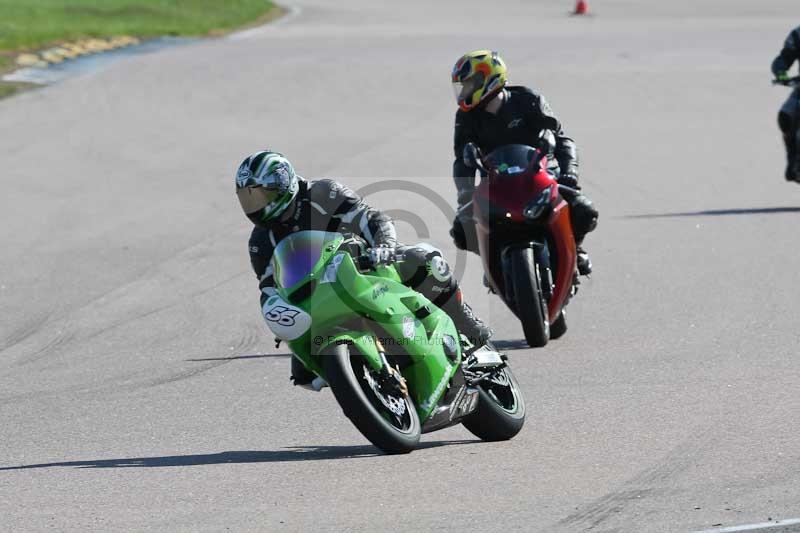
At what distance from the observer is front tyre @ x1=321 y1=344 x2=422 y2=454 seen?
6672 millimetres

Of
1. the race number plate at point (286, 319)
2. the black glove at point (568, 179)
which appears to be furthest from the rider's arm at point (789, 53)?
the race number plate at point (286, 319)

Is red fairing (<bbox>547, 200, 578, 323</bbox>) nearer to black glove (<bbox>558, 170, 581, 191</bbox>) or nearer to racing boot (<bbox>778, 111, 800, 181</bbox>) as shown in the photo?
black glove (<bbox>558, 170, 581, 191</bbox>)

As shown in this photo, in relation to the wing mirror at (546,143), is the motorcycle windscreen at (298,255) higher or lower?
higher

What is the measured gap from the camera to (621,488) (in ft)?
20.6

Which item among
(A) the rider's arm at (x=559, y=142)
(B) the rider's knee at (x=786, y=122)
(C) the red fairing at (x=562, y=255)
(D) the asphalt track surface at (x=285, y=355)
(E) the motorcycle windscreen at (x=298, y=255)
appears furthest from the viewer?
(B) the rider's knee at (x=786, y=122)

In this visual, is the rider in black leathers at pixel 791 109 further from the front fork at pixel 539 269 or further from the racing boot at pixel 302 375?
the racing boot at pixel 302 375

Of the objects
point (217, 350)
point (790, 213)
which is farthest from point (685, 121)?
point (217, 350)

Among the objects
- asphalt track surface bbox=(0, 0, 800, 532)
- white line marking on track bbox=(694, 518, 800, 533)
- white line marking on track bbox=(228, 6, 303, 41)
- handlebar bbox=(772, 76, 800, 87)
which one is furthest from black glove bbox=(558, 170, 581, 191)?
white line marking on track bbox=(228, 6, 303, 41)

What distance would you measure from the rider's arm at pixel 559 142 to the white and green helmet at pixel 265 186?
139 inches

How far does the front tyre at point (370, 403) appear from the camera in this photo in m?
6.67

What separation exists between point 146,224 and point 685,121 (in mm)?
9416

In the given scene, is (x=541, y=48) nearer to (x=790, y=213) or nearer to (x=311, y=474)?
(x=790, y=213)

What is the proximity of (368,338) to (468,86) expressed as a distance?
3811mm

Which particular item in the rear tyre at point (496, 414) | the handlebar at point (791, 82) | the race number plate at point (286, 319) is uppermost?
the race number plate at point (286, 319)
